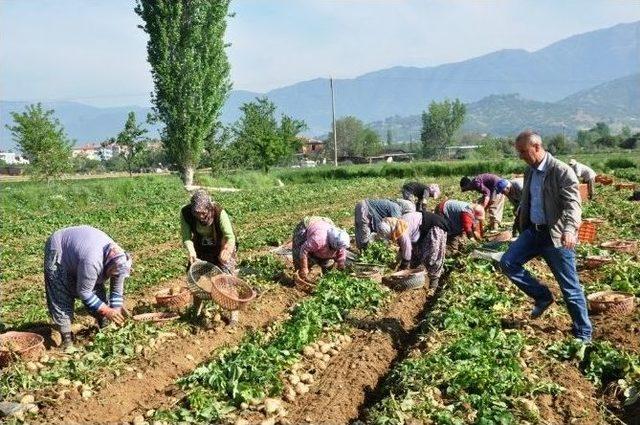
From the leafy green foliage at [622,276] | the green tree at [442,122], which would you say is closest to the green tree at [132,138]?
the leafy green foliage at [622,276]

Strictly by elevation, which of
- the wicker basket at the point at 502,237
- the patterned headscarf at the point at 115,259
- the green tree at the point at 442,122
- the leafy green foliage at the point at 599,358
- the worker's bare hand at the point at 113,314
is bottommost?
the leafy green foliage at the point at 599,358

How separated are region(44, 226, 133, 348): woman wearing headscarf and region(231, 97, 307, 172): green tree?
33043 millimetres

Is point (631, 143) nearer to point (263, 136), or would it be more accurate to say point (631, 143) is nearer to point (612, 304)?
point (263, 136)

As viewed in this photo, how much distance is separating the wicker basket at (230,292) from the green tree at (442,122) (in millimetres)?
118873

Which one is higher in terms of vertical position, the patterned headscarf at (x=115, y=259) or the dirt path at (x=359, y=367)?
the patterned headscarf at (x=115, y=259)

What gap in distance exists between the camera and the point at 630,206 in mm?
15586

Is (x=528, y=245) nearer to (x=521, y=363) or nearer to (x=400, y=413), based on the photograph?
(x=521, y=363)

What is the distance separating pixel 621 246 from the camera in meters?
9.82

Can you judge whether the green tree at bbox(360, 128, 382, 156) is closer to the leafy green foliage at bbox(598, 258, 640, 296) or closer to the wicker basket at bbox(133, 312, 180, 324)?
the leafy green foliage at bbox(598, 258, 640, 296)

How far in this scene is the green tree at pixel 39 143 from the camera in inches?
1188

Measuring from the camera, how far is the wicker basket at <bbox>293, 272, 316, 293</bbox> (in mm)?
8602

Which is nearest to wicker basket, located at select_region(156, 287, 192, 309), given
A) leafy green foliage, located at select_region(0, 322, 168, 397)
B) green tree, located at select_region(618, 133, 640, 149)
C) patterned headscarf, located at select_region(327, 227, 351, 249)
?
leafy green foliage, located at select_region(0, 322, 168, 397)

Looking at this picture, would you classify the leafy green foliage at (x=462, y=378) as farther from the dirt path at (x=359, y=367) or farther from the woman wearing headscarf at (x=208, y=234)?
the woman wearing headscarf at (x=208, y=234)

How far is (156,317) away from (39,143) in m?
26.2
